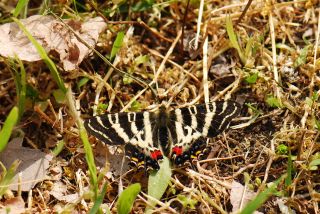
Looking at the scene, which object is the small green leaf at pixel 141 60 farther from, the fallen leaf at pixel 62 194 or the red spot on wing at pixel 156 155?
the fallen leaf at pixel 62 194

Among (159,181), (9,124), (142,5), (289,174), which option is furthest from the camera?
(142,5)

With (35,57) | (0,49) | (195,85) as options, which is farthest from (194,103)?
(0,49)

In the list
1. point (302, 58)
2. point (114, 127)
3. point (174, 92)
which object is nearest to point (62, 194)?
point (114, 127)

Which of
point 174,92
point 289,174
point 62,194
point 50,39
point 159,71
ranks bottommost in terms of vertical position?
point 62,194

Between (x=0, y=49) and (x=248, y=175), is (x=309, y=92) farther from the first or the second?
(x=0, y=49)

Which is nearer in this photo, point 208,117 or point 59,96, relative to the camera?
point 208,117

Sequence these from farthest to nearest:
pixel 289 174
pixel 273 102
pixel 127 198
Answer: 1. pixel 273 102
2. pixel 289 174
3. pixel 127 198

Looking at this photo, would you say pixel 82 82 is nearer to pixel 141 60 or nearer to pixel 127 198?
pixel 141 60
